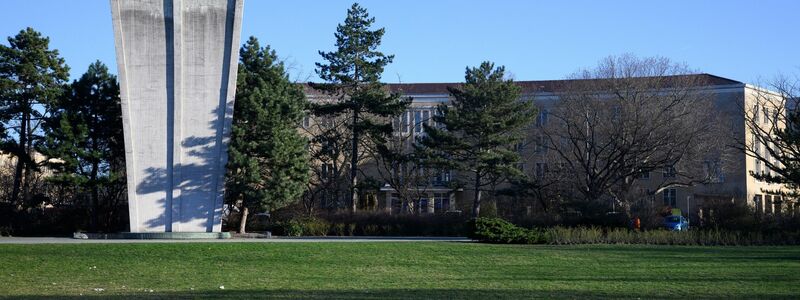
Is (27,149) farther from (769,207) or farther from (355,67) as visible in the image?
(769,207)

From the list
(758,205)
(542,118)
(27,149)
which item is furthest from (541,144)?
(27,149)

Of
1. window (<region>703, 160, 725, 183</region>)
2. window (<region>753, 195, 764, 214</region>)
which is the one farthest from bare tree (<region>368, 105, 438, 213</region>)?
window (<region>753, 195, 764, 214</region>)

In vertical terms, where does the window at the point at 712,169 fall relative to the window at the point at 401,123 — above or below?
below

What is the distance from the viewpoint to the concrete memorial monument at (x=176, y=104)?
130 feet

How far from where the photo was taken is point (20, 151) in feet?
159

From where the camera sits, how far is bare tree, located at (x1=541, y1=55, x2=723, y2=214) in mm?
54594

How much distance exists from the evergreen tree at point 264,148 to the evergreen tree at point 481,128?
9.13 m

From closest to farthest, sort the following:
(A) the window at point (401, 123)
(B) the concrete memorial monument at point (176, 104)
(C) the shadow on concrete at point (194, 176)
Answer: (B) the concrete memorial monument at point (176, 104), (C) the shadow on concrete at point (194, 176), (A) the window at point (401, 123)

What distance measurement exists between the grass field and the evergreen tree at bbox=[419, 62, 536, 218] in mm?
20426

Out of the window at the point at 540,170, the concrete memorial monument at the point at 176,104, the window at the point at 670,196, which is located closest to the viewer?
the concrete memorial monument at the point at 176,104

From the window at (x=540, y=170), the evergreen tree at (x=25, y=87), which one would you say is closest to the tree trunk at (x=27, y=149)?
the evergreen tree at (x=25, y=87)

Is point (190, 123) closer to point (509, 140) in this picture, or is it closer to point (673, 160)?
point (509, 140)

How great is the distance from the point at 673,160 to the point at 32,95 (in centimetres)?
3454

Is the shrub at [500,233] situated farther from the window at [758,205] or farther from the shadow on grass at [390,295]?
the shadow on grass at [390,295]
